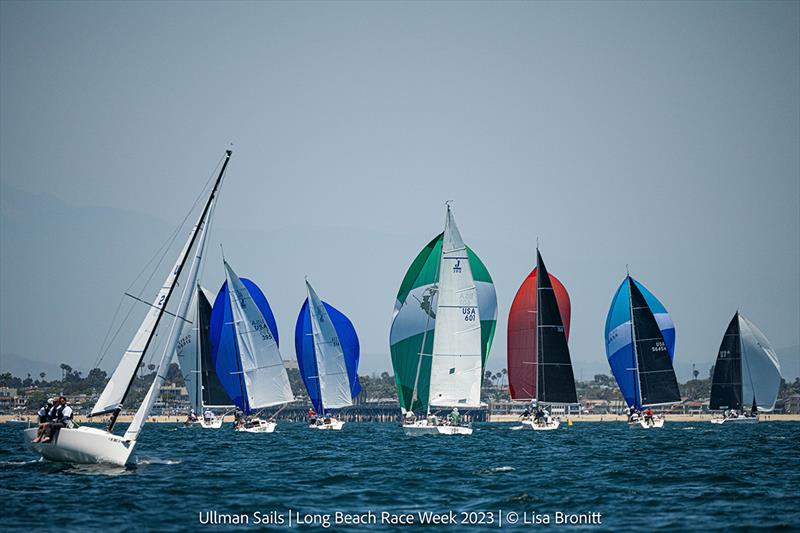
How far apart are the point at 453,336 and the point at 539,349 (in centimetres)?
1640

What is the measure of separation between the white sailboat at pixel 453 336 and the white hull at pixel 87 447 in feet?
101

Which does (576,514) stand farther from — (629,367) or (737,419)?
(737,419)

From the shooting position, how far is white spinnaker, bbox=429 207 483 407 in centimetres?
6259

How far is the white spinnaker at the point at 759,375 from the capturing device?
11219cm

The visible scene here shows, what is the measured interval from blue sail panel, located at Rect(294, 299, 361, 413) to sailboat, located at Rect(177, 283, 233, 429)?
26.1ft

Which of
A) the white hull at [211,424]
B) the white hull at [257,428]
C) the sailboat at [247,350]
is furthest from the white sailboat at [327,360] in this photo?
the white hull at [211,424]

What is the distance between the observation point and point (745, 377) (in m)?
113

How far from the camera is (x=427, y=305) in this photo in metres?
64.4

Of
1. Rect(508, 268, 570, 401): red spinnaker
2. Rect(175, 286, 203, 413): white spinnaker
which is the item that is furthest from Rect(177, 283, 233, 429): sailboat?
Rect(508, 268, 570, 401): red spinnaker

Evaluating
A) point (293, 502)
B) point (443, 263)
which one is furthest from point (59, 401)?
point (443, 263)

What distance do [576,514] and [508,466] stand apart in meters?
14.9

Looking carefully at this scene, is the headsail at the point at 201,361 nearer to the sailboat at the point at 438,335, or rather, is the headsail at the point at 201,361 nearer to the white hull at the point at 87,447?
the sailboat at the point at 438,335

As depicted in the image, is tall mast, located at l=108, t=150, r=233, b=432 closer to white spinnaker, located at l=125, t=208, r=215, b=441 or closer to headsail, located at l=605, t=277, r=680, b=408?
white spinnaker, located at l=125, t=208, r=215, b=441

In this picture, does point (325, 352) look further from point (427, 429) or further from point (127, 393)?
point (127, 393)
